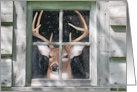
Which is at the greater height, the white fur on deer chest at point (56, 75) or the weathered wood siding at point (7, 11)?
the weathered wood siding at point (7, 11)

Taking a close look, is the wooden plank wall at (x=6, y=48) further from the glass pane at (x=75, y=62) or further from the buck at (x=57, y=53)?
the glass pane at (x=75, y=62)

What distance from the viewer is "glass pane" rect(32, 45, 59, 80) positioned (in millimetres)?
2984

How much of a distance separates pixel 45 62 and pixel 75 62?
34cm

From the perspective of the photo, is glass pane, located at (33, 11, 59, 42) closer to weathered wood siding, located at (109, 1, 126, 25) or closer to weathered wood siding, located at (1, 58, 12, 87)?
weathered wood siding, located at (1, 58, 12, 87)

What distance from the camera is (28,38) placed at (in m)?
2.98

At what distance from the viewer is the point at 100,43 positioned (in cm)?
295

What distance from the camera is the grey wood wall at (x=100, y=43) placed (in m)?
2.90

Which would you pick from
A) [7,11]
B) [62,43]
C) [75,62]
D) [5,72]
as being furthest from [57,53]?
[7,11]

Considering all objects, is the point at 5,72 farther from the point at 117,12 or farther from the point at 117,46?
the point at 117,12

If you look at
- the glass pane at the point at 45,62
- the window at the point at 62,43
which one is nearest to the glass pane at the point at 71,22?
the window at the point at 62,43

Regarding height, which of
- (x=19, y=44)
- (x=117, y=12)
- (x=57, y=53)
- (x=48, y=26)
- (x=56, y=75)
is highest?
(x=117, y=12)

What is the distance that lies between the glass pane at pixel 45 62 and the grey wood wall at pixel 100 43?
0.14m

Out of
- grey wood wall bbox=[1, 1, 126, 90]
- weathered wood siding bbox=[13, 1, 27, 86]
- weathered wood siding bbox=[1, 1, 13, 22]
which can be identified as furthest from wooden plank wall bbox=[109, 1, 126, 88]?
weathered wood siding bbox=[1, 1, 13, 22]

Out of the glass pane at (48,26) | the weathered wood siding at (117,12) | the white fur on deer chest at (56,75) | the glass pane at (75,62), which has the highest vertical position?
the weathered wood siding at (117,12)
